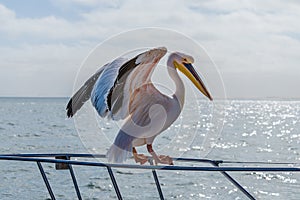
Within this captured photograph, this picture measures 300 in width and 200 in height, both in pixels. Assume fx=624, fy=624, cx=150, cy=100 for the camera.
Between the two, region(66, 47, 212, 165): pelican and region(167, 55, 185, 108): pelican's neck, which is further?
region(167, 55, 185, 108): pelican's neck

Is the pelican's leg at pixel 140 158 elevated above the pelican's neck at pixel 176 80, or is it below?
below

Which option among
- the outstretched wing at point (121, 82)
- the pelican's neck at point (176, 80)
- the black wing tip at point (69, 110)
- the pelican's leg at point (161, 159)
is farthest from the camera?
the black wing tip at point (69, 110)

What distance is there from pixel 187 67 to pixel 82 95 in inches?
34.2

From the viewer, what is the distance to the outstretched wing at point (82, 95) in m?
4.93

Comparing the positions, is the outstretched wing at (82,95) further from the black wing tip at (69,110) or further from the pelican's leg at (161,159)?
the pelican's leg at (161,159)

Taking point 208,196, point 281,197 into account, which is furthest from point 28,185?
point 281,197

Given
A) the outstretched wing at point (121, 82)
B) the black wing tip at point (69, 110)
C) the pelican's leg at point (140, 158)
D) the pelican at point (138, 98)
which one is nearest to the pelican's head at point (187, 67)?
the pelican at point (138, 98)

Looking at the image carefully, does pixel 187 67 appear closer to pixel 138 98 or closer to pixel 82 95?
pixel 138 98

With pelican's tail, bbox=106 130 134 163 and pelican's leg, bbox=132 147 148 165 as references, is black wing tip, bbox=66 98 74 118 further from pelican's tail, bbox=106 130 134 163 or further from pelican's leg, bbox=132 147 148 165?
pelican's leg, bbox=132 147 148 165

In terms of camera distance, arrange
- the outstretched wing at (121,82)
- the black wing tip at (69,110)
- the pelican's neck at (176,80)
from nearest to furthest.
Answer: the outstretched wing at (121,82) < the pelican's neck at (176,80) < the black wing tip at (69,110)

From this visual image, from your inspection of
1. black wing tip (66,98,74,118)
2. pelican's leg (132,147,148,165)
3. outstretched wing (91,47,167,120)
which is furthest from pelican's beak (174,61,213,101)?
black wing tip (66,98,74,118)

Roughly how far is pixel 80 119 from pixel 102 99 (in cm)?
24

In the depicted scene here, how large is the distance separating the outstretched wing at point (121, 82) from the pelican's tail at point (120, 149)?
17 cm

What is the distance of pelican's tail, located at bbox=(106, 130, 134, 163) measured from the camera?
4637 millimetres
